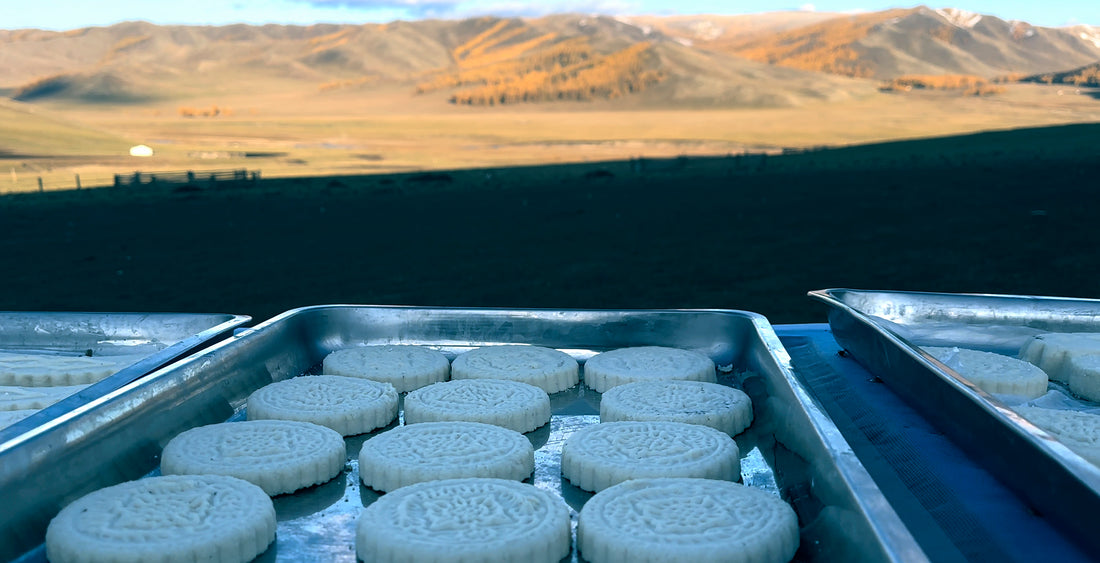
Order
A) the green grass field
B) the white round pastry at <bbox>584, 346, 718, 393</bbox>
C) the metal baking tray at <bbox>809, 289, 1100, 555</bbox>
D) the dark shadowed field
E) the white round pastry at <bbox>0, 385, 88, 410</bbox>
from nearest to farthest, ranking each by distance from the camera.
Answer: the metal baking tray at <bbox>809, 289, 1100, 555</bbox>, the white round pastry at <bbox>0, 385, 88, 410</bbox>, the white round pastry at <bbox>584, 346, 718, 393</bbox>, the dark shadowed field, the green grass field

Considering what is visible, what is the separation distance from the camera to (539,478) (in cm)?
248

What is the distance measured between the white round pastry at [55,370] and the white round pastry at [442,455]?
1.04 meters

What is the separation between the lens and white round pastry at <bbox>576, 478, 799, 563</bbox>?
5.85ft

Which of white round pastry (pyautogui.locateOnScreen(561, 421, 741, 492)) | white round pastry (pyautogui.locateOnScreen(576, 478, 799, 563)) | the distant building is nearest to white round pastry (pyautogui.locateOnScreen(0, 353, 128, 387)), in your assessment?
white round pastry (pyautogui.locateOnScreen(561, 421, 741, 492))

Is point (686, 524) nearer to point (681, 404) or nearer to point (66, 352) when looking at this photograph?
point (681, 404)

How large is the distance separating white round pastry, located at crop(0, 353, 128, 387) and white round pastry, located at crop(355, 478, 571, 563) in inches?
53.6

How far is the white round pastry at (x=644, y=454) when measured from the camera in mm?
2287

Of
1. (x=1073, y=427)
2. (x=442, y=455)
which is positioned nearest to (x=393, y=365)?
(x=442, y=455)

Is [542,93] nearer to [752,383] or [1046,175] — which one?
[1046,175]

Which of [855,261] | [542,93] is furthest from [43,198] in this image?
[542,93]

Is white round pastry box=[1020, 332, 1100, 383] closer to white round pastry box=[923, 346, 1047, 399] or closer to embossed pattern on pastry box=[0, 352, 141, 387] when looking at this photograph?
white round pastry box=[923, 346, 1047, 399]

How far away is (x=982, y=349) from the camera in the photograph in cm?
326

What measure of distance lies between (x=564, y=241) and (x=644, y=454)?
55.7 ft

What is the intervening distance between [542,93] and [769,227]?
88547 millimetres
